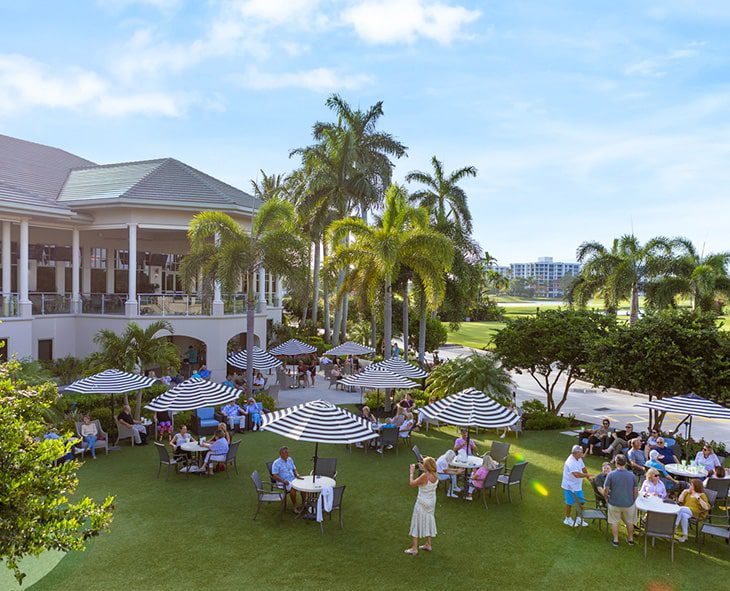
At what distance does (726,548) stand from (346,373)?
2120 cm

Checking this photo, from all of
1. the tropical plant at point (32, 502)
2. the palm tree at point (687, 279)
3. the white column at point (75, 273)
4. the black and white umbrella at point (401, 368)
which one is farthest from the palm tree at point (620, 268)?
the tropical plant at point (32, 502)

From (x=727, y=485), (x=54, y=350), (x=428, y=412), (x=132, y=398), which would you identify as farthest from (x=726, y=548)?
(x=54, y=350)

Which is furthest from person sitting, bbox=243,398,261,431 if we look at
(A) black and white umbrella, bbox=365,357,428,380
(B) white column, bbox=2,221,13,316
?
(B) white column, bbox=2,221,13,316

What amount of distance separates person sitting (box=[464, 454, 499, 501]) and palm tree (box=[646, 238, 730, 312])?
2682 centimetres

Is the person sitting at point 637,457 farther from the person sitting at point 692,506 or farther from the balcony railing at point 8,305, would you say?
the balcony railing at point 8,305

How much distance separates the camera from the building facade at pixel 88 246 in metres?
26.1

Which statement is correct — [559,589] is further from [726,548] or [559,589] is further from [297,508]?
[297,508]

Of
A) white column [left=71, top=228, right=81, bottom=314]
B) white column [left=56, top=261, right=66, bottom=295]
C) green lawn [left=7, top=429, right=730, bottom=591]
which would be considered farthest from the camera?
white column [left=56, top=261, right=66, bottom=295]

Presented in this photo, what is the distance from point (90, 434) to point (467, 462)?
1040cm

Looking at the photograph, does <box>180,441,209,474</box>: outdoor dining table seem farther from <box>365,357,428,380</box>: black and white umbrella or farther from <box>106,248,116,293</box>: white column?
<box>106,248,116,293</box>: white column

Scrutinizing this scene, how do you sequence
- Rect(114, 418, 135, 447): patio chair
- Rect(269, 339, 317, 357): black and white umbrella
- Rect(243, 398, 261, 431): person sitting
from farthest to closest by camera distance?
Rect(269, 339, 317, 357): black and white umbrella, Rect(243, 398, 261, 431): person sitting, Rect(114, 418, 135, 447): patio chair

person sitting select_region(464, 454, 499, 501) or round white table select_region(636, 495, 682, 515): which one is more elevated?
round white table select_region(636, 495, 682, 515)

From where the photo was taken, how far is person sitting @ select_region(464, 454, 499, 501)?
1265 cm

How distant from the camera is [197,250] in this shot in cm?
2406
